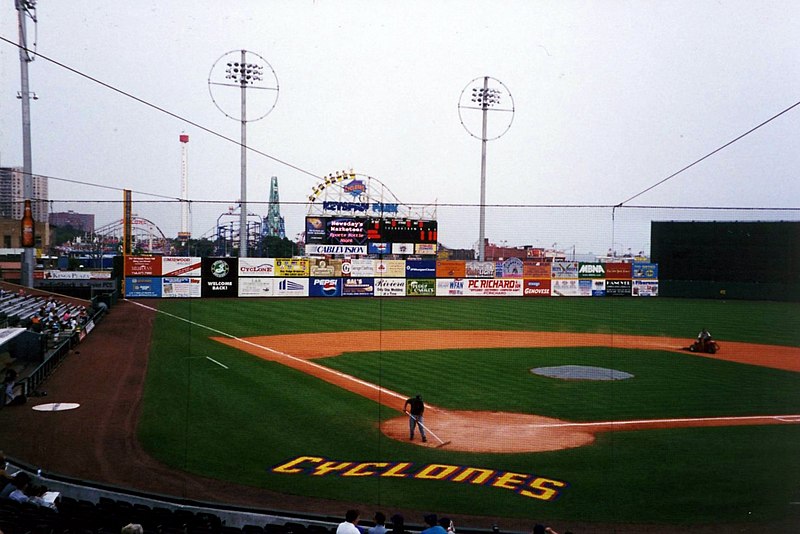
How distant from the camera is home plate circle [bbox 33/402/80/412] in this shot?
46.5ft

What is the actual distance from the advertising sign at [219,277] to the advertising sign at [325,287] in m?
9.59

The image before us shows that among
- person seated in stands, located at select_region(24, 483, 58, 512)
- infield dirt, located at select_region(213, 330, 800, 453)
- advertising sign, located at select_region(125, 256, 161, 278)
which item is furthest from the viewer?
advertising sign, located at select_region(125, 256, 161, 278)

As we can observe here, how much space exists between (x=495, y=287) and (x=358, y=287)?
8.18 meters

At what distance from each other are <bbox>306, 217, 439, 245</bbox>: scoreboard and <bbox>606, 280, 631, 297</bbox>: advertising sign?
15030 mm

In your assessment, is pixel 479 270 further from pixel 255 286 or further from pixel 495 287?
pixel 255 286

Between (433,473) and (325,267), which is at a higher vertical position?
(325,267)

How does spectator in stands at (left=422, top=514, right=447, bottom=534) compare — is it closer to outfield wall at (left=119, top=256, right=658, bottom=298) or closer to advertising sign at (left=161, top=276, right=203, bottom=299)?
advertising sign at (left=161, top=276, right=203, bottom=299)

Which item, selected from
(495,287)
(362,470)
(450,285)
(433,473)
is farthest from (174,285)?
(433,473)

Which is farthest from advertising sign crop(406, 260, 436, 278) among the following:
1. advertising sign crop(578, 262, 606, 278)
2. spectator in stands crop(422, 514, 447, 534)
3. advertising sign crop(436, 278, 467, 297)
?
spectator in stands crop(422, 514, 447, 534)

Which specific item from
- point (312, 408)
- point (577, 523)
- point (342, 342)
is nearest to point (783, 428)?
point (577, 523)

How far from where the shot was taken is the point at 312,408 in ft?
49.0

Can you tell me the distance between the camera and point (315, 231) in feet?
95.9

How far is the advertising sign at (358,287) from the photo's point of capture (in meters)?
37.4

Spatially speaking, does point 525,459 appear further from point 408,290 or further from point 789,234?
point 789,234
